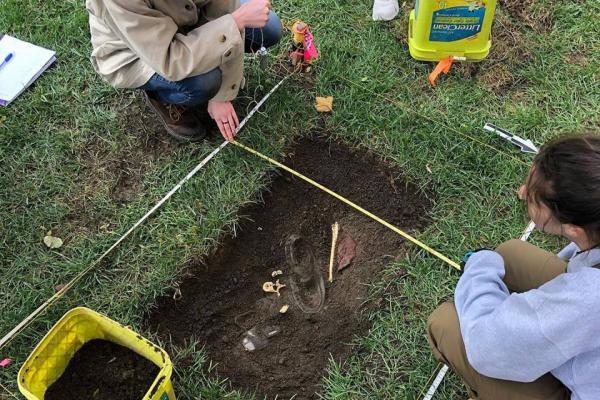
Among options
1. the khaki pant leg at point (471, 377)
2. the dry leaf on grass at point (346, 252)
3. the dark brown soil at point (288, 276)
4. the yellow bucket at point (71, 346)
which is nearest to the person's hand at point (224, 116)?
the dark brown soil at point (288, 276)

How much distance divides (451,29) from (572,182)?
5.64 feet

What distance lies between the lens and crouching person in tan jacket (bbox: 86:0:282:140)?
218 cm

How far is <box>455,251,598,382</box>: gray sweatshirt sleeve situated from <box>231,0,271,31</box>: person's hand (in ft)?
4.54

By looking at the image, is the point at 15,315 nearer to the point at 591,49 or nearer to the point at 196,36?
the point at 196,36

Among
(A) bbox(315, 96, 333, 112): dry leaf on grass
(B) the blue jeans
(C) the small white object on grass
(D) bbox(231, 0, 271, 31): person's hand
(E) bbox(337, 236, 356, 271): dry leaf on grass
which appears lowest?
(E) bbox(337, 236, 356, 271): dry leaf on grass

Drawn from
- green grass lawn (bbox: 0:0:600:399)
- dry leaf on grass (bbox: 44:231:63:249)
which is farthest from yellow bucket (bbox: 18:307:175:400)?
dry leaf on grass (bbox: 44:231:63:249)

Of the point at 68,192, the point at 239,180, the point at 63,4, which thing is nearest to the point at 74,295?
the point at 68,192

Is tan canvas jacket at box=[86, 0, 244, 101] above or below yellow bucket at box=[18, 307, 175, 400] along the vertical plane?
above

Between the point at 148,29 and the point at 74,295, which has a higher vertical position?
the point at 148,29

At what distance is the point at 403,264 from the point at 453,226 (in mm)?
309

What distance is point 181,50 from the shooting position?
225 centimetres

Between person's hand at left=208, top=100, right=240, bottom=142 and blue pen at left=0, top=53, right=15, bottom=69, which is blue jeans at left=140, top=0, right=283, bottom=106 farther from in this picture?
blue pen at left=0, top=53, right=15, bottom=69

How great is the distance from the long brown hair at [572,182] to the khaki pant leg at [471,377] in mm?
429

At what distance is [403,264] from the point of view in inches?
94.3
